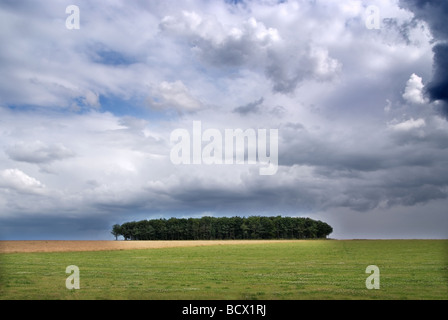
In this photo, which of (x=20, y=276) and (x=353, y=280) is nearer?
(x=353, y=280)

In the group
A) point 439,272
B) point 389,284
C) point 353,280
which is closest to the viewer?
point 389,284

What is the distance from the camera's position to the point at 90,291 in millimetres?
26812

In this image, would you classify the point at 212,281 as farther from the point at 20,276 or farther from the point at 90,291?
the point at 20,276

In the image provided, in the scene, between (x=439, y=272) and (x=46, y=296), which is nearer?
(x=46, y=296)

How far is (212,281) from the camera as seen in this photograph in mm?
31781

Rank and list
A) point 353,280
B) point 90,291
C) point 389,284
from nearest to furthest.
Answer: point 90,291 < point 389,284 < point 353,280

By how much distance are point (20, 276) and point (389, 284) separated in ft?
105
